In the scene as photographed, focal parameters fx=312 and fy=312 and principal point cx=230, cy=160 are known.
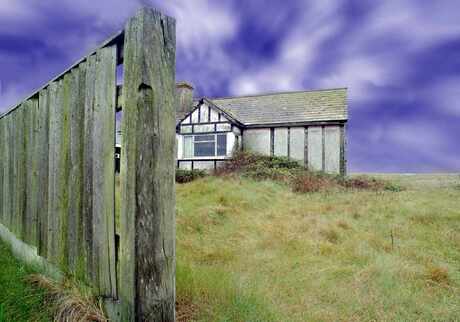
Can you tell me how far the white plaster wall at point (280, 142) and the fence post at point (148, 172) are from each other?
15.8m

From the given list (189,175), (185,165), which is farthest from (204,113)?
(189,175)

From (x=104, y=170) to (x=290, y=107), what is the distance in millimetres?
16848

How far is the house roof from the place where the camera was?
16.7m

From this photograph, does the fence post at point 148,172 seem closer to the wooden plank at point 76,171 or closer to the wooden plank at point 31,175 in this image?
the wooden plank at point 76,171

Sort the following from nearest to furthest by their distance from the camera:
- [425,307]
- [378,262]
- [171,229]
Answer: [171,229] < [425,307] < [378,262]

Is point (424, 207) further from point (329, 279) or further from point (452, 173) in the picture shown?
point (452, 173)

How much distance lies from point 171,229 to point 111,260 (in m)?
0.47

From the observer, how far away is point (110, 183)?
210cm

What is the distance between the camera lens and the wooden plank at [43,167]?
319 centimetres

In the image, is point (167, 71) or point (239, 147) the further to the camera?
point (239, 147)

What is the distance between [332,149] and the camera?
53.6 ft

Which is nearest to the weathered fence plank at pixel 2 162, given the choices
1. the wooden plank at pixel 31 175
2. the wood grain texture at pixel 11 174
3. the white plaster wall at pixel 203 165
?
the wood grain texture at pixel 11 174

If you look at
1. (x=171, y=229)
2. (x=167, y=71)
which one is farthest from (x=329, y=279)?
(x=167, y=71)

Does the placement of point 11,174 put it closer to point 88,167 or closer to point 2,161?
point 2,161
